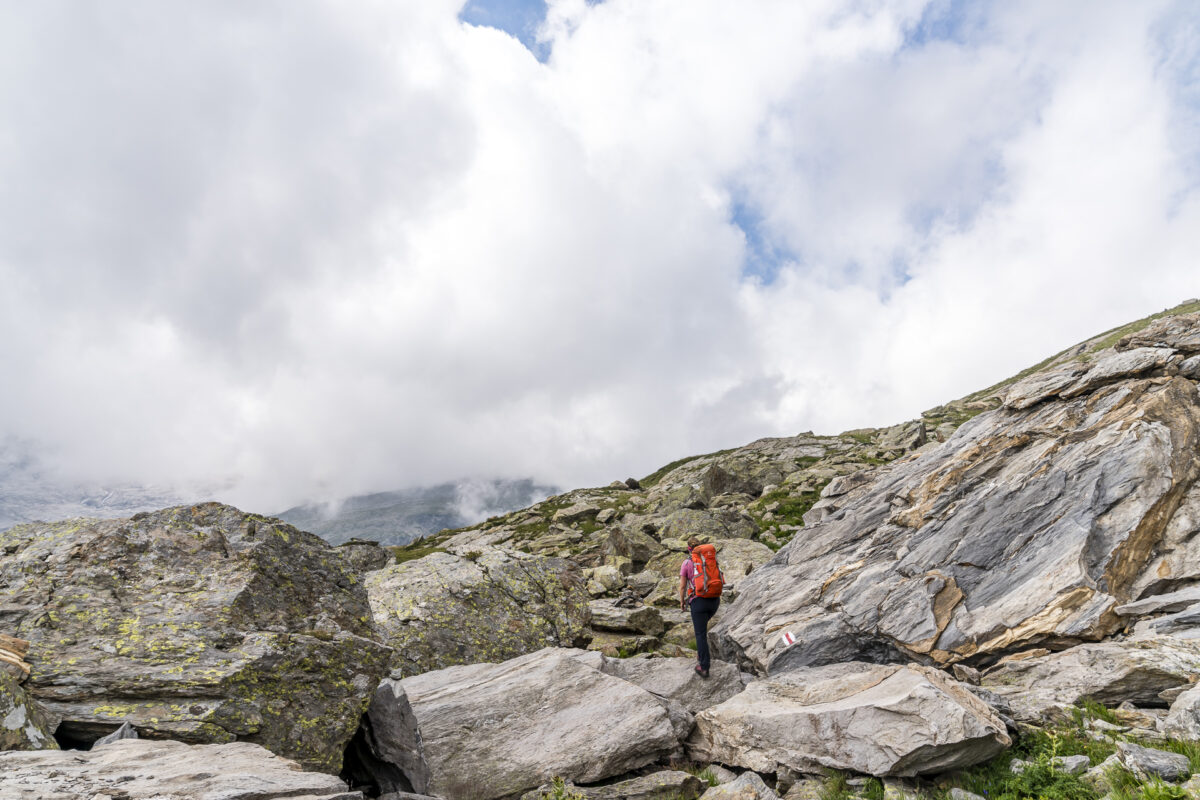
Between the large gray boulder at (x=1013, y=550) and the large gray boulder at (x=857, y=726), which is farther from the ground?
the large gray boulder at (x=1013, y=550)

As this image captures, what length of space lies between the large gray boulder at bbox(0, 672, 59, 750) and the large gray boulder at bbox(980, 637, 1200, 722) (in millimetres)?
18921

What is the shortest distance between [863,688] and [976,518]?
10.6 meters

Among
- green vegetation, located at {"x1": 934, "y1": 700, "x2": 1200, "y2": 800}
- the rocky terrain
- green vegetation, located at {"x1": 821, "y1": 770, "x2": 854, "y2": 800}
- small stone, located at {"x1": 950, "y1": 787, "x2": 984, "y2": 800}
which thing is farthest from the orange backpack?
small stone, located at {"x1": 950, "y1": 787, "x2": 984, "y2": 800}

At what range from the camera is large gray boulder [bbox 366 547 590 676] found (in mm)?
19000

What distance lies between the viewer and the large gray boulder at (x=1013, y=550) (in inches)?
658

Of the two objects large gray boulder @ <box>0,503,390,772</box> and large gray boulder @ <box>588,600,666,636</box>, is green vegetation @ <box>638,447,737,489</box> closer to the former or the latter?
large gray boulder @ <box>588,600,666,636</box>

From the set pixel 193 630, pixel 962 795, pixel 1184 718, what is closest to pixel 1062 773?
pixel 962 795

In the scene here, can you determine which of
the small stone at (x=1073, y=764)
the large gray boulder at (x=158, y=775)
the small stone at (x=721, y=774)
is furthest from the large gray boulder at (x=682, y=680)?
the large gray boulder at (x=158, y=775)

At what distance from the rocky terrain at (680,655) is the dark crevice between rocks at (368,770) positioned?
0.08 m

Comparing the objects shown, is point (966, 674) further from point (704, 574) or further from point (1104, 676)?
point (704, 574)

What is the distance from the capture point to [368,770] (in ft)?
42.4

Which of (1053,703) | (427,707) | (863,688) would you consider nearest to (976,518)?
(1053,703)

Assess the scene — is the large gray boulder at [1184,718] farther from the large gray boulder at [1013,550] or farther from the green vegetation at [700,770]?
the green vegetation at [700,770]

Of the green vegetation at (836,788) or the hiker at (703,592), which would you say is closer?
the green vegetation at (836,788)
